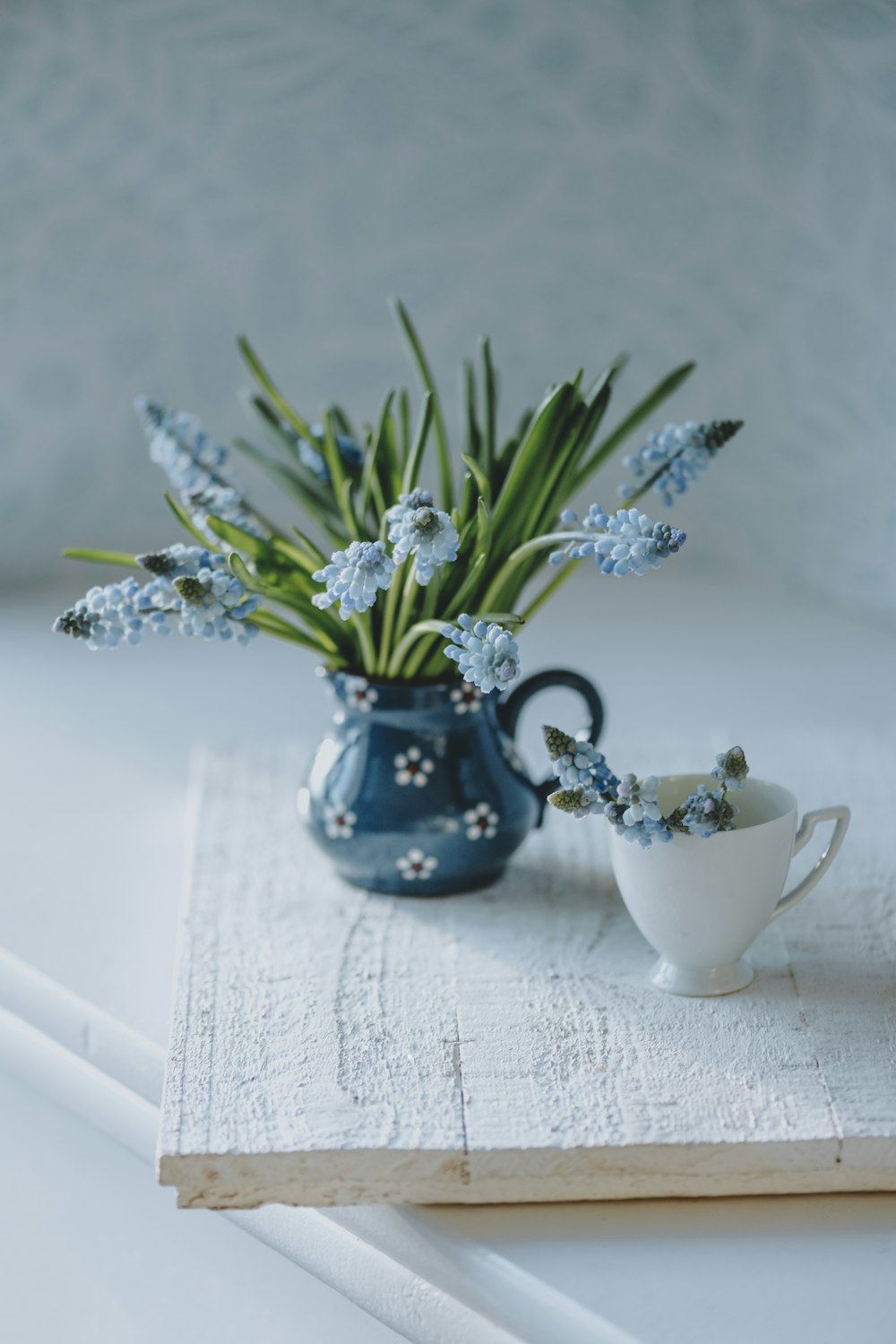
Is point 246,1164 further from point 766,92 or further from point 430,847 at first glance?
point 766,92

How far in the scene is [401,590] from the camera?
71cm

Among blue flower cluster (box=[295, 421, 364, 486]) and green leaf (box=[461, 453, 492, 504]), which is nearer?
green leaf (box=[461, 453, 492, 504])

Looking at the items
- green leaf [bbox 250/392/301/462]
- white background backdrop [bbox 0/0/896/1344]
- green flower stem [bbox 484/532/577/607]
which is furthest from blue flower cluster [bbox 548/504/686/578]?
white background backdrop [bbox 0/0/896/1344]

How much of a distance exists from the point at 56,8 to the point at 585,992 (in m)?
1.11

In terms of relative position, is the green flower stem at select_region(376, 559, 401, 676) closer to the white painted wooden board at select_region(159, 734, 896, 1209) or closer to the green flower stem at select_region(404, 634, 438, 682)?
the green flower stem at select_region(404, 634, 438, 682)

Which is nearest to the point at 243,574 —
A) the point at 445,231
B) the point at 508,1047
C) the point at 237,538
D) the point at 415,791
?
the point at 237,538

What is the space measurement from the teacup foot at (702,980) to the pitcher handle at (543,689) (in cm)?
14

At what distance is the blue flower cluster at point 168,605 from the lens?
0.64 meters

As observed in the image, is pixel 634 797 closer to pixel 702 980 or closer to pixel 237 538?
pixel 702 980

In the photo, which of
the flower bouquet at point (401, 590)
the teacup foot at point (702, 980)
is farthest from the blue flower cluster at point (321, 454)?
the teacup foot at point (702, 980)

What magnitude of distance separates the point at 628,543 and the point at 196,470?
279 millimetres

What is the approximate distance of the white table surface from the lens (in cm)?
51

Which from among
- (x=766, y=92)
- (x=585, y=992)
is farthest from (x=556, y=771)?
(x=766, y=92)

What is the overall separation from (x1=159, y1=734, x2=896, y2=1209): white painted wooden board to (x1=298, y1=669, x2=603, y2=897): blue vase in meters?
0.02
